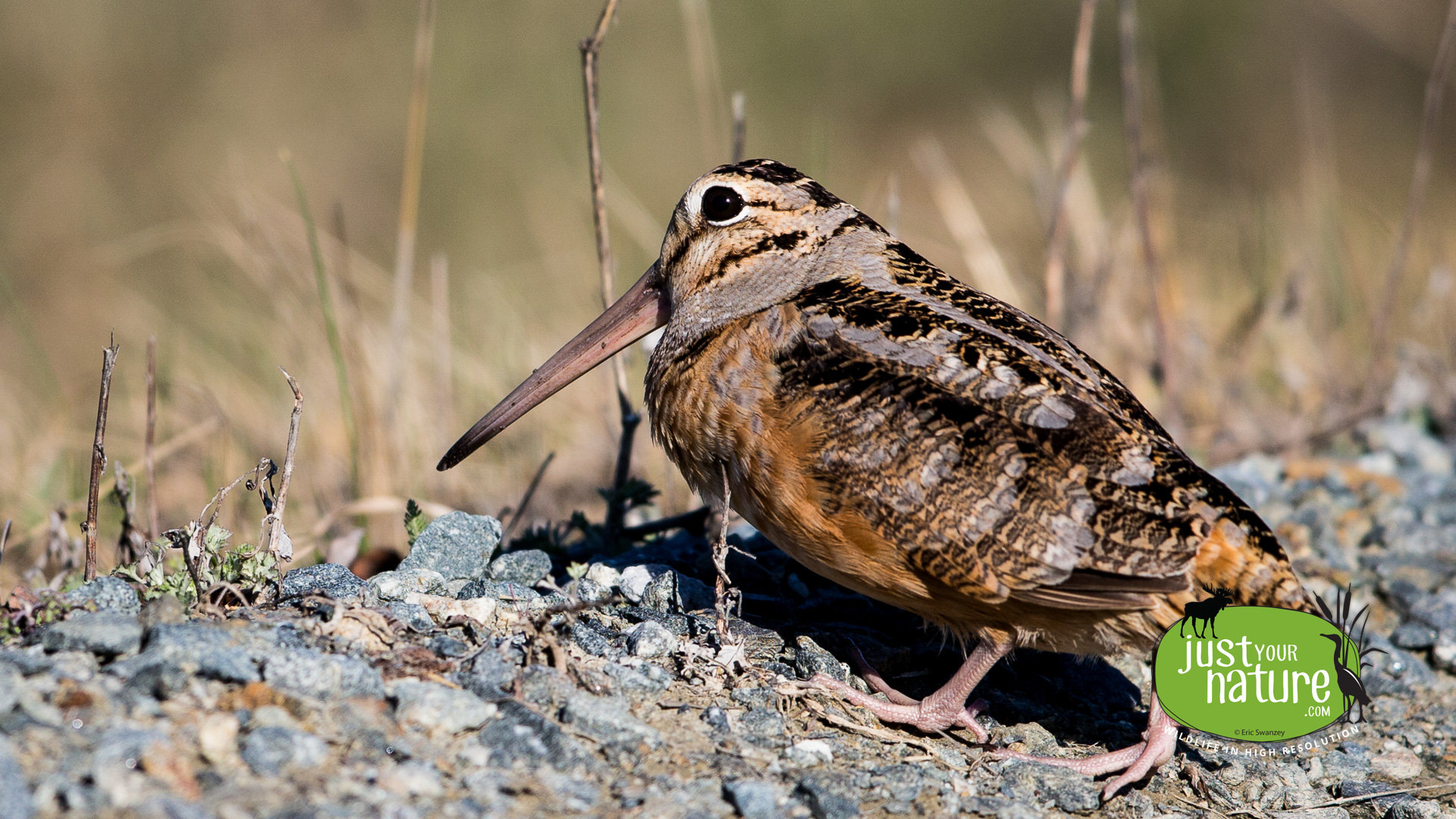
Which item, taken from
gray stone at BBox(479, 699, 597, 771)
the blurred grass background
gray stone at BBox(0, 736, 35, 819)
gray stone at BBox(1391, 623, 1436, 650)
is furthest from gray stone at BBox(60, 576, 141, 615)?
gray stone at BBox(1391, 623, 1436, 650)

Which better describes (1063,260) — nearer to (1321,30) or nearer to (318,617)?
(318,617)

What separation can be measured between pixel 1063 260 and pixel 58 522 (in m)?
5.11

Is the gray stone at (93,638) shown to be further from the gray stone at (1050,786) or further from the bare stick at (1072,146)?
the bare stick at (1072,146)

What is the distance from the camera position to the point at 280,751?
266 centimetres

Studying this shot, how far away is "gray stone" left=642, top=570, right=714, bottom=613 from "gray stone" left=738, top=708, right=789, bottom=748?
61 centimetres

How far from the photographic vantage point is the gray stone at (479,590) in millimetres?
3771

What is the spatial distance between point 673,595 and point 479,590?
22.5 inches

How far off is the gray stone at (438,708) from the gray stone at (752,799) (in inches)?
22.4

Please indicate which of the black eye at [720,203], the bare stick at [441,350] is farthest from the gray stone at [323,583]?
the bare stick at [441,350]

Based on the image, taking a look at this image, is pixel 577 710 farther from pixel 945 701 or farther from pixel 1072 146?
pixel 1072 146

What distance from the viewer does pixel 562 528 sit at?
559 centimetres

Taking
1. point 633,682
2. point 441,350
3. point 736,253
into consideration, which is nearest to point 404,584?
point 633,682

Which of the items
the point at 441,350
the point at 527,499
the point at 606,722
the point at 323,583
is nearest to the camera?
the point at 606,722

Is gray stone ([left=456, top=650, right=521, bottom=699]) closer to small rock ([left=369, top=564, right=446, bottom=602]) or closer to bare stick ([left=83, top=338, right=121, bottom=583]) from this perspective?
small rock ([left=369, top=564, right=446, bottom=602])
